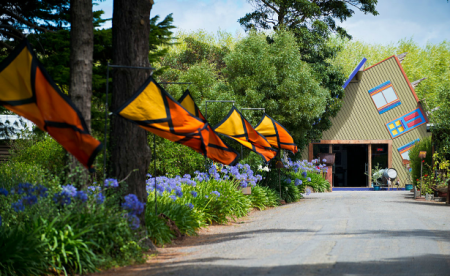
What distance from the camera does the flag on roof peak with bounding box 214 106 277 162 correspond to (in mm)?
14492

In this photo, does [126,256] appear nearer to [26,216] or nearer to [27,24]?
[26,216]

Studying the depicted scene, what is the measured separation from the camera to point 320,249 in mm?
7801

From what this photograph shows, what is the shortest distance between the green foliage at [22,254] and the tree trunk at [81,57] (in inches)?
87.8

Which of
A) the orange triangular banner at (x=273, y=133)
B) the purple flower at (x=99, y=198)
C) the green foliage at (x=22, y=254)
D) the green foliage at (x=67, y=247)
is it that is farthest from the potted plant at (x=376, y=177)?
the green foliage at (x=22, y=254)

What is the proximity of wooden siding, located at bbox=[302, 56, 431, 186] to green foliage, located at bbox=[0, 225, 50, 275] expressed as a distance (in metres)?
27.7

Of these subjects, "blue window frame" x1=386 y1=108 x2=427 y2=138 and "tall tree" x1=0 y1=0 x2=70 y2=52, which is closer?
"tall tree" x1=0 y1=0 x2=70 y2=52

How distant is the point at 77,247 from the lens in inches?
254

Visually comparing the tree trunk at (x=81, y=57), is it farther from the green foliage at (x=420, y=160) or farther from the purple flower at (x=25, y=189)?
the green foliage at (x=420, y=160)

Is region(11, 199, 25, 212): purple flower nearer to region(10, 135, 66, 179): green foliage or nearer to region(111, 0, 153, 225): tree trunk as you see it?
region(111, 0, 153, 225): tree trunk

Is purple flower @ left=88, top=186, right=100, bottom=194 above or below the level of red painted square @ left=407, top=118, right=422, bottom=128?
below

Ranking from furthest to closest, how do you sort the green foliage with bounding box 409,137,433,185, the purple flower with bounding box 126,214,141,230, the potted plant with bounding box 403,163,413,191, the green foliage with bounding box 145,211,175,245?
the potted plant with bounding box 403,163,413,191 → the green foliage with bounding box 409,137,433,185 → the green foliage with bounding box 145,211,175,245 → the purple flower with bounding box 126,214,141,230

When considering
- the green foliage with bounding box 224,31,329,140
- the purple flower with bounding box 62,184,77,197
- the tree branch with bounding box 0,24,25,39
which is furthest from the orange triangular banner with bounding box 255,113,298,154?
the purple flower with bounding box 62,184,77,197

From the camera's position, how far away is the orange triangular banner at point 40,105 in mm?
6383

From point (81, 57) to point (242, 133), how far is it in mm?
6970
